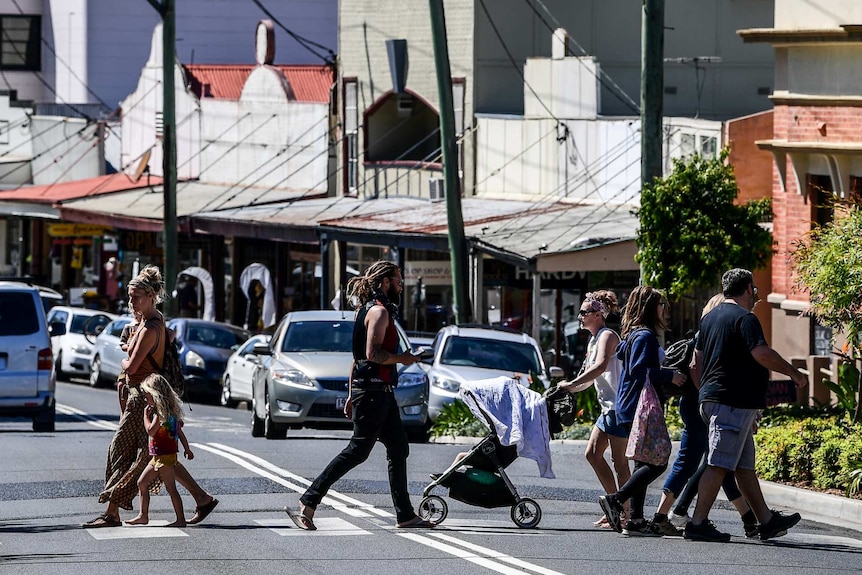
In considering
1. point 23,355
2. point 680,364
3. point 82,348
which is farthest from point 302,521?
point 82,348

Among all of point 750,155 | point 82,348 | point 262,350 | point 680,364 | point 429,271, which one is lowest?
point 82,348

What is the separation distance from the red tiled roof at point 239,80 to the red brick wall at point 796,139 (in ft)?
65.3

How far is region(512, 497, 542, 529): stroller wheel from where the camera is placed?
1198 centimetres

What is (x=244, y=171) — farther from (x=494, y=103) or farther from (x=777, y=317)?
(x=777, y=317)

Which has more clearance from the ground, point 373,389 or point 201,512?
point 373,389

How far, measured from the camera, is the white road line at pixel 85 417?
22.4 metres

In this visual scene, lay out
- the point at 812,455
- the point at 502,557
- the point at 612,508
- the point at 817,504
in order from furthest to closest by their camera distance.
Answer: the point at 812,455
the point at 817,504
the point at 612,508
the point at 502,557

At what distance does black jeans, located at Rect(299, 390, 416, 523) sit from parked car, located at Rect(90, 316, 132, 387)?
20363mm

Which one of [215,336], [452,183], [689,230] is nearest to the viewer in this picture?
[689,230]

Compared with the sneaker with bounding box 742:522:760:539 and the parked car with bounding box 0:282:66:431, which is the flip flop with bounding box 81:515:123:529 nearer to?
the sneaker with bounding box 742:522:760:539

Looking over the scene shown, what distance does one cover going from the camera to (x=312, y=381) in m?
19.8

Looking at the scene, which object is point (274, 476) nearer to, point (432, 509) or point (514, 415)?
point (432, 509)

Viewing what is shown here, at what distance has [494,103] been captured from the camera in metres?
37.2

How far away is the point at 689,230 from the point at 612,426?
10441 millimetres
